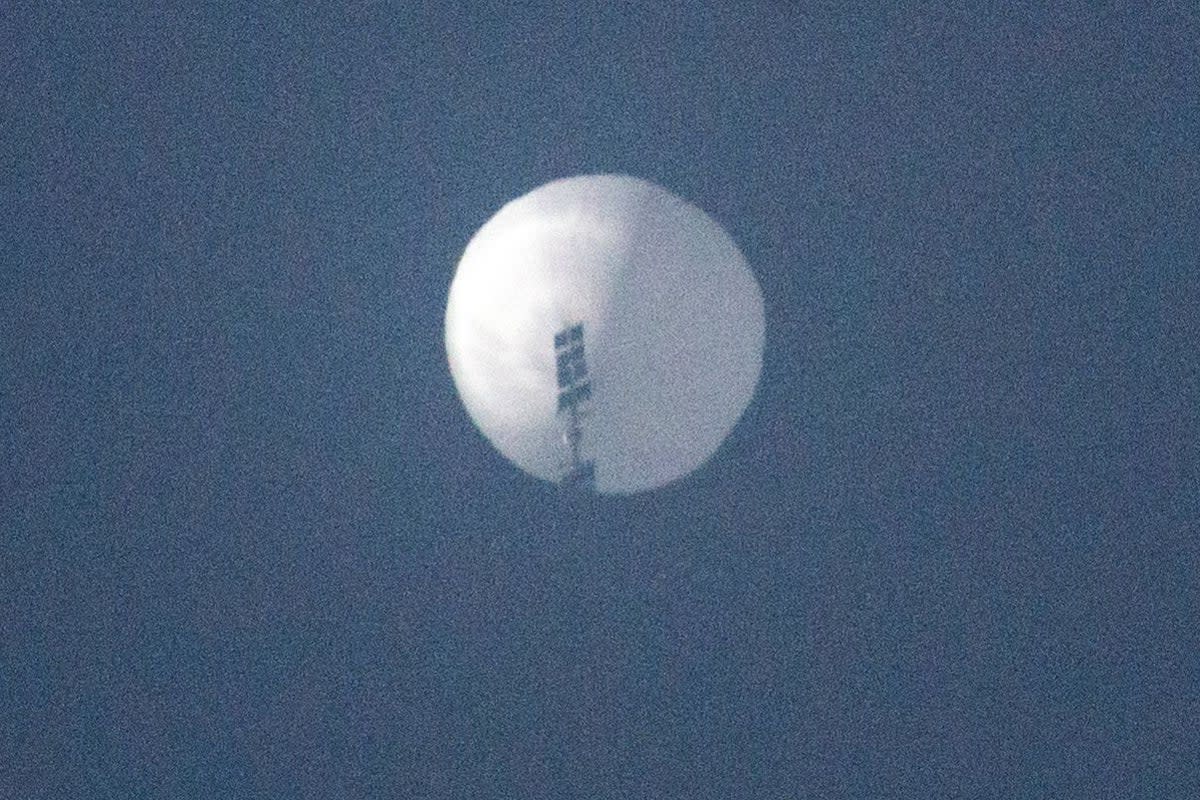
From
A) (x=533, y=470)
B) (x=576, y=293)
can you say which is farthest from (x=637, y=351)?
(x=533, y=470)

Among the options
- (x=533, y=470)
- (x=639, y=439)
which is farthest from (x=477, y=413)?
(x=639, y=439)

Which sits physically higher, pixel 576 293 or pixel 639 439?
pixel 576 293

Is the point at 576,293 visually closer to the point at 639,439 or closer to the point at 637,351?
the point at 637,351

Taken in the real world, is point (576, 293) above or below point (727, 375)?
above

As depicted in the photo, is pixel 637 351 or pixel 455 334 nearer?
pixel 455 334

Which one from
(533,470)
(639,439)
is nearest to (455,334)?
(533,470)

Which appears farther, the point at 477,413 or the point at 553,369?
the point at 553,369

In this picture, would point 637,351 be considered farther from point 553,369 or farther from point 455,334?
point 455,334

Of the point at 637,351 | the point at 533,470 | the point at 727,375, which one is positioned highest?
the point at 637,351

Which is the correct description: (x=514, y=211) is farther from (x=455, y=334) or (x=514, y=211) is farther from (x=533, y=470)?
(x=533, y=470)
